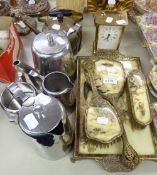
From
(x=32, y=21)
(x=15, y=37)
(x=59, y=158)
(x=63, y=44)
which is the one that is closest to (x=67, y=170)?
(x=59, y=158)

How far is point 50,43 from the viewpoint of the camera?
2.95 ft

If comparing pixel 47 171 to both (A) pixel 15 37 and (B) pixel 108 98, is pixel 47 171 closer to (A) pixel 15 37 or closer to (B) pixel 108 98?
(B) pixel 108 98

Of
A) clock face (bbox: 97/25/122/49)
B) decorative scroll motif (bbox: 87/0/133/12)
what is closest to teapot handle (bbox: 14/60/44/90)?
clock face (bbox: 97/25/122/49)

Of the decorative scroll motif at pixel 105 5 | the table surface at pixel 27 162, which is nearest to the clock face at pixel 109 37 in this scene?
the decorative scroll motif at pixel 105 5

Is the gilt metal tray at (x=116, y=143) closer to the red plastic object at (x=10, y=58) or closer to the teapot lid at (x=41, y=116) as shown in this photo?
the teapot lid at (x=41, y=116)

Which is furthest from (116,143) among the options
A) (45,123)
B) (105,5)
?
(105,5)

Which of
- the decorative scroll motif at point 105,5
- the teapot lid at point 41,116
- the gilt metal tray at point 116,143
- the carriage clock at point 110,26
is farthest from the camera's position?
the decorative scroll motif at point 105,5

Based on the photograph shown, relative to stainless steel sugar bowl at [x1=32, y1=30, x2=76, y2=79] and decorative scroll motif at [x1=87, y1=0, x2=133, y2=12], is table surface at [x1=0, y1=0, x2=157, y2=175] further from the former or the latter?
decorative scroll motif at [x1=87, y1=0, x2=133, y2=12]

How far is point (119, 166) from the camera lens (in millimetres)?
820

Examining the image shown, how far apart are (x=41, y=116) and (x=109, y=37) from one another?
0.52 metres

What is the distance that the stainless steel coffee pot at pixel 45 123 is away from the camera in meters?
0.71

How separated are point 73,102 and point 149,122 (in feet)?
0.99

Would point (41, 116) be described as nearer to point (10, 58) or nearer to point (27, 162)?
point (27, 162)

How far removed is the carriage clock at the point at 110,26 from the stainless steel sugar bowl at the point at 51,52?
183mm
